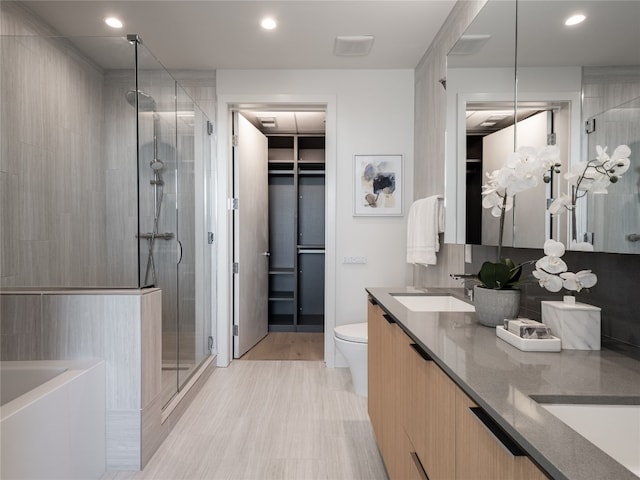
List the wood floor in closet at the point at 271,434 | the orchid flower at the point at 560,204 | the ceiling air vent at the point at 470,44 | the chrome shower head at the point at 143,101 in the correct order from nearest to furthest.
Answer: the orchid flower at the point at 560,204 < the ceiling air vent at the point at 470,44 < the wood floor in closet at the point at 271,434 < the chrome shower head at the point at 143,101

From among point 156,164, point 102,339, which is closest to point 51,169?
point 156,164

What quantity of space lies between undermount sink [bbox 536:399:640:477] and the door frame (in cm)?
259

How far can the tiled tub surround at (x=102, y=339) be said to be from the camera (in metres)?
1.87

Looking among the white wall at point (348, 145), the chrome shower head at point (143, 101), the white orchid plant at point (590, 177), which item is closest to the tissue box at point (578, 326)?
the white orchid plant at point (590, 177)

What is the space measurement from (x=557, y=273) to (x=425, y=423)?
1.96ft

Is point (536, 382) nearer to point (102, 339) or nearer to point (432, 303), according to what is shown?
point (432, 303)

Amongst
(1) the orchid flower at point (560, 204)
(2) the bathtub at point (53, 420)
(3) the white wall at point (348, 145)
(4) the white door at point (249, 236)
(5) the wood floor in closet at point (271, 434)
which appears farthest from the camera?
(4) the white door at point (249, 236)

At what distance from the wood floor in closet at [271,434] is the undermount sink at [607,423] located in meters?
1.32

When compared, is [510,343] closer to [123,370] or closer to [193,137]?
[123,370]

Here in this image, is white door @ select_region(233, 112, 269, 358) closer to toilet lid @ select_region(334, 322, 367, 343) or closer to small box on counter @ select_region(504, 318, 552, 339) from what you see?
toilet lid @ select_region(334, 322, 367, 343)

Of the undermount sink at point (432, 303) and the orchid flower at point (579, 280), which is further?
the undermount sink at point (432, 303)

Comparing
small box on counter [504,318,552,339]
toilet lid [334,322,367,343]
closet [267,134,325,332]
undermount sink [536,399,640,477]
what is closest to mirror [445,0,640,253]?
small box on counter [504,318,552,339]

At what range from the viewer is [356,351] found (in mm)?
2641

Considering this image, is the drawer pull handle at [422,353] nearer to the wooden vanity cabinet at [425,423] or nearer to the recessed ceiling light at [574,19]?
the wooden vanity cabinet at [425,423]
